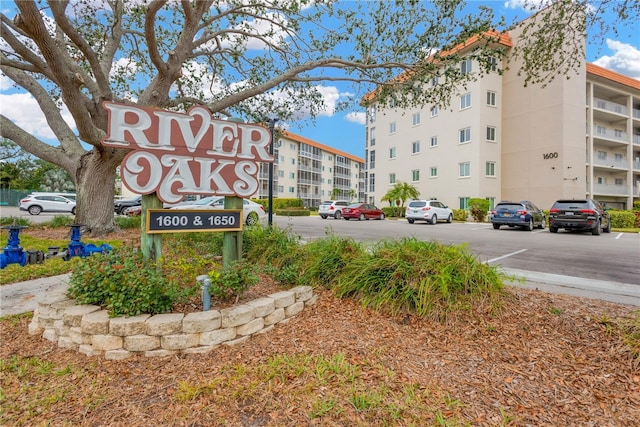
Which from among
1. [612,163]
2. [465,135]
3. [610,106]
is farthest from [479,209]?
[610,106]

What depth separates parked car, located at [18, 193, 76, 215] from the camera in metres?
24.7

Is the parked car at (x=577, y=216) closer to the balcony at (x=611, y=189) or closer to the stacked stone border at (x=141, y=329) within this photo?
the stacked stone border at (x=141, y=329)

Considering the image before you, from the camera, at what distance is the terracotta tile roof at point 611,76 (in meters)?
26.1

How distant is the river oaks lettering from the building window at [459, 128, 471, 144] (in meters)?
25.5

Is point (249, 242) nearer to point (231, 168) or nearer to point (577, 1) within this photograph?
point (231, 168)

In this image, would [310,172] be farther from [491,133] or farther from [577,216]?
[577,216]

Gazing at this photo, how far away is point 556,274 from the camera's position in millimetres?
5988

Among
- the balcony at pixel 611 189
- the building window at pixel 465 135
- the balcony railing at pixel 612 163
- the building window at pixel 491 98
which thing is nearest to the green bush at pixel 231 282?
the building window at pixel 465 135

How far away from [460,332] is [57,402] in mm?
3528

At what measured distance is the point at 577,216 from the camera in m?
13.6

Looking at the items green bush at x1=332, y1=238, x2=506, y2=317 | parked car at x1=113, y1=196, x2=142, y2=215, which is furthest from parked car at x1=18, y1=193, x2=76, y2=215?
green bush at x1=332, y1=238, x2=506, y2=317

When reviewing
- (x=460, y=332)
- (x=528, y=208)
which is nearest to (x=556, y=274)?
(x=460, y=332)

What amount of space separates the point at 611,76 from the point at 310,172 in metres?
45.0

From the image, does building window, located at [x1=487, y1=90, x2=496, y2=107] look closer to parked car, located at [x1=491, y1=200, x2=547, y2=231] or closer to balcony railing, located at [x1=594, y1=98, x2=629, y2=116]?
balcony railing, located at [x1=594, y1=98, x2=629, y2=116]
